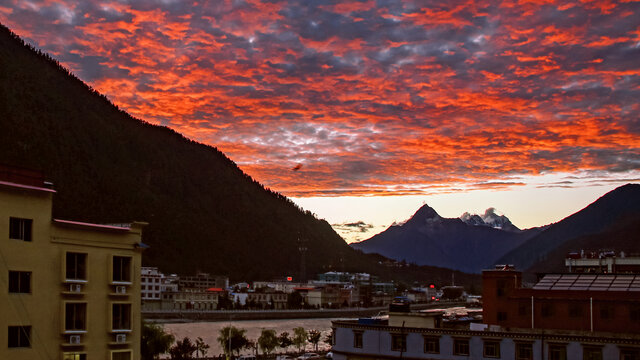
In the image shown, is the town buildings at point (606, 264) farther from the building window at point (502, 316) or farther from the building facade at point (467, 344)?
the building facade at point (467, 344)

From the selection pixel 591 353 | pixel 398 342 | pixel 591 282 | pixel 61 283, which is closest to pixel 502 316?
pixel 591 282

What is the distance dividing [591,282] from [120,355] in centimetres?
3791

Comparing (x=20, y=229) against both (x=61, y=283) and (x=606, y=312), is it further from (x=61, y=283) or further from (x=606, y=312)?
(x=606, y=312)

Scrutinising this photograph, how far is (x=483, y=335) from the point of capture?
4600 cm

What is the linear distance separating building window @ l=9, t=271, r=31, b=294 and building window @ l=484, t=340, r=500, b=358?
29.4 meters

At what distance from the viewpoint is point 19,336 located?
968 inches

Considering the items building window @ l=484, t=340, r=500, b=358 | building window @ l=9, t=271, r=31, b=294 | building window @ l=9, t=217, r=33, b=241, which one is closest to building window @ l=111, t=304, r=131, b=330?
building window @ l=9, t=271, r=31, b=294

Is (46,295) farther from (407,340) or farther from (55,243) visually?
(407,340)

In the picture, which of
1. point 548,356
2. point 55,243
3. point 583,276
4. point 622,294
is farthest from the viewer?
point 583,276

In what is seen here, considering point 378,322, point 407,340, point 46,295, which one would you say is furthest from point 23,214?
point 378,322

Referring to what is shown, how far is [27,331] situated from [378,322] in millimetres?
33222

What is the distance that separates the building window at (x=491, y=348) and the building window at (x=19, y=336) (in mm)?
29134

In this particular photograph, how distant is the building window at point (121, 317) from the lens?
27934mm

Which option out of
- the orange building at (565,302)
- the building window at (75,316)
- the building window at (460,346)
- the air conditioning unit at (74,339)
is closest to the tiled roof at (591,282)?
the orange building at (565,302)
